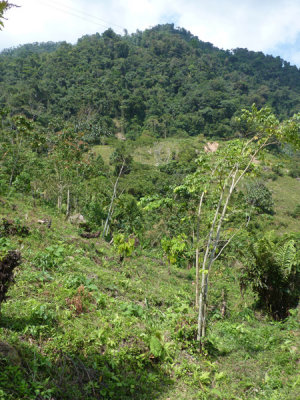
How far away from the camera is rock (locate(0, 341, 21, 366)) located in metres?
3.62

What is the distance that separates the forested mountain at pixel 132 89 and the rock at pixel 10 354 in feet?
165

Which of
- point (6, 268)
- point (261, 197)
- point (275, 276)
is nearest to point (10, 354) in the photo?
point (6, 268)

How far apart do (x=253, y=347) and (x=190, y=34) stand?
225 m

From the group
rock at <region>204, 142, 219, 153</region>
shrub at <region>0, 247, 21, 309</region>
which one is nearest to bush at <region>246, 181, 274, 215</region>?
rock at <region>204, 142, 219, 153</region>

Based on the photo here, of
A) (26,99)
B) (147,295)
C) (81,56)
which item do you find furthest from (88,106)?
(147,295)

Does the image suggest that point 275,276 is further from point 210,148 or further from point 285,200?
point 285,200

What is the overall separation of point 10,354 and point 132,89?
105734mm

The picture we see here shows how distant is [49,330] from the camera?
15.3ft

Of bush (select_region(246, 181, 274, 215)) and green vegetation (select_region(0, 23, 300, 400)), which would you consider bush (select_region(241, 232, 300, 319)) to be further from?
bush (select_region(246, 181, 274, 215))

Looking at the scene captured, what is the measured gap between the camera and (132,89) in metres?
102

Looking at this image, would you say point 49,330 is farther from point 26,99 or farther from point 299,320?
point 26,99

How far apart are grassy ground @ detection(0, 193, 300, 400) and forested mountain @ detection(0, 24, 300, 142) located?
4798 centimetres

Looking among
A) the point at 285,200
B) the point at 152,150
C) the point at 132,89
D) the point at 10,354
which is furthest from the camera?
the point at 132,89

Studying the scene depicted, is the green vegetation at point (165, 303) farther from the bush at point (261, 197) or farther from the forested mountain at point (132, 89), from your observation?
the forested mountain at point (132, 89)
